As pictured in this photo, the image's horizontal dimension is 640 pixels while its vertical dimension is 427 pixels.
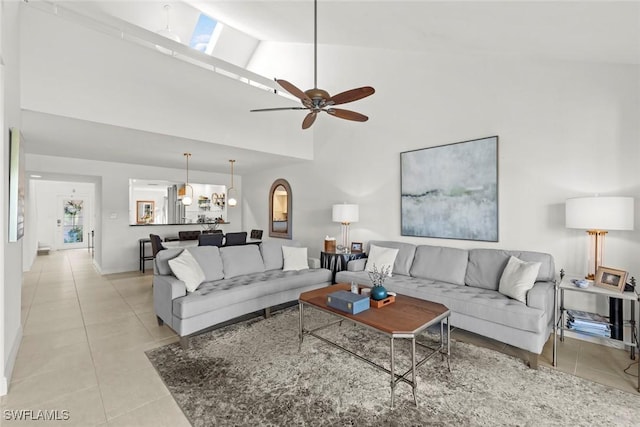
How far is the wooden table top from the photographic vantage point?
217 centimetres

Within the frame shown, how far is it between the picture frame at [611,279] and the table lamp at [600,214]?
0.21 metres

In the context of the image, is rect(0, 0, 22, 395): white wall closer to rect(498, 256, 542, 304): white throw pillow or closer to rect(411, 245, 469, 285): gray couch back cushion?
rect(411, 245, 469, 285): gray couch back cushion

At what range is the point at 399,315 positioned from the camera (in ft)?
7.89

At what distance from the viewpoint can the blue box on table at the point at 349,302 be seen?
96.9 inches

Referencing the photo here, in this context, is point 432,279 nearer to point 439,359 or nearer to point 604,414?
point 439,359

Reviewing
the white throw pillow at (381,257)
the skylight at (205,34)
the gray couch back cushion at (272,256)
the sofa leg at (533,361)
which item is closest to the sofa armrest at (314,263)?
the gray couch back cushion at (272,256)

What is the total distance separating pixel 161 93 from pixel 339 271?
11.7 ft

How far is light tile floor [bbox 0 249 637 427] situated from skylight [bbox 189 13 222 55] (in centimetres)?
547

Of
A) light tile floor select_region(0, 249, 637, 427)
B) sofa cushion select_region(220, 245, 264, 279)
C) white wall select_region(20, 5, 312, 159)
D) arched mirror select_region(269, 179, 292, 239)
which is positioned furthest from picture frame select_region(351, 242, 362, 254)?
white wall select_region(20, 5, 312, 159)

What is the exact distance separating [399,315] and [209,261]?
2547mm

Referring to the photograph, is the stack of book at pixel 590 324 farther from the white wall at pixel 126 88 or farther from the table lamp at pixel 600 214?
the white wall at pixel 126 88

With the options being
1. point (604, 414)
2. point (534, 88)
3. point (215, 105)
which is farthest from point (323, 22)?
point (604, 414)

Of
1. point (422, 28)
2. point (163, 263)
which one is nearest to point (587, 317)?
point (422, 28)

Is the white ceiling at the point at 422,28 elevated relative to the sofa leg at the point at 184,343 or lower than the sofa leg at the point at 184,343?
elevated
